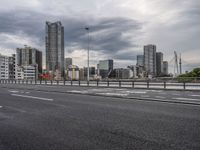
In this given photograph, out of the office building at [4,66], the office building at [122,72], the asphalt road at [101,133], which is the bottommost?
the asphalt road at [101,133]

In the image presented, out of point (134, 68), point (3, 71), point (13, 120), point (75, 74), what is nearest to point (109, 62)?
point (75, 74)

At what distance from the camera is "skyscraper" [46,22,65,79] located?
141625 millimetres

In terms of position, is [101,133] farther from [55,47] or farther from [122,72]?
[55,47]

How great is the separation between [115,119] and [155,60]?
137790mm

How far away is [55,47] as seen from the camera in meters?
157

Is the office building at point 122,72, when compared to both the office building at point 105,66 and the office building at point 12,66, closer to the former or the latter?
the office building at point 105,66

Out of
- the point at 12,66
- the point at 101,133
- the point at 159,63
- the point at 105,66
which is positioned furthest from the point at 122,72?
the point at 101,133

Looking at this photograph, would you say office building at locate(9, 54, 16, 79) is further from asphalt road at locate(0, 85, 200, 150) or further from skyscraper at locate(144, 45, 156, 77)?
asphalt road at locate(0, 85, 200, 150)

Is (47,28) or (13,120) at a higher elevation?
(47,28)

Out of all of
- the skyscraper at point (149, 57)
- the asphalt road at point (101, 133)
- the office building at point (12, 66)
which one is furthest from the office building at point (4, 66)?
the asphalt road at point (101, 133)

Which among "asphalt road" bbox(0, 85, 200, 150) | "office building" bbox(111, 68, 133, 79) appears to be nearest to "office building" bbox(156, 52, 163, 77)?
"office building" bbox(111, 68, 133, 79)

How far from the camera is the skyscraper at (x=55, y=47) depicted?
141625 millimetres

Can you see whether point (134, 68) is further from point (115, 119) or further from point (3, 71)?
point (115, 119)

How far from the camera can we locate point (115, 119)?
7766mm
